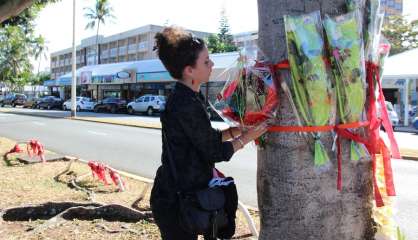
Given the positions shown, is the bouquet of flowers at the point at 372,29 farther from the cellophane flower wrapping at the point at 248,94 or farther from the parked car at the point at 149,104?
the parked car at the point at 149,104

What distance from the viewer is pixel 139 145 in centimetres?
1542

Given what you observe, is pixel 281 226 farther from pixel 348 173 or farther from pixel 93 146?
pixel 93 146

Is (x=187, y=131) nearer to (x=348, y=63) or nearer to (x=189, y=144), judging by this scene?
(x=189, y=144)

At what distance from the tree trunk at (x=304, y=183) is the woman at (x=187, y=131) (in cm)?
19

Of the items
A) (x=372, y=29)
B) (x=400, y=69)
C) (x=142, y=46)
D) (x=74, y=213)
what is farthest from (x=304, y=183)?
(x=142, y=46)

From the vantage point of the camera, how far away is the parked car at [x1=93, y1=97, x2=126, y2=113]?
4266 cm

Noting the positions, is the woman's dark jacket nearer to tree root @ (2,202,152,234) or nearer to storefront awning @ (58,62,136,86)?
tree root @ (2,202,152,234)

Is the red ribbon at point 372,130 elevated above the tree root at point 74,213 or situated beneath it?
elevated above

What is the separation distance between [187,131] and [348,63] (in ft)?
2.83

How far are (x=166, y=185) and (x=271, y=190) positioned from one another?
56cm

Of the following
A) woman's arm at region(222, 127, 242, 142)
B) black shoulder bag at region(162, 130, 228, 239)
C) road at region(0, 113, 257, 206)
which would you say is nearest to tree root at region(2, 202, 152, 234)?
road at region(0, 113, 257, 206)

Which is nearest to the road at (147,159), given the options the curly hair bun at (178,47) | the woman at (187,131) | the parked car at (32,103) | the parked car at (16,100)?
the woman at (187,131)

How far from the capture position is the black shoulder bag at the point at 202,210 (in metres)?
2.44

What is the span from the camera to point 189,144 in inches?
98.9
